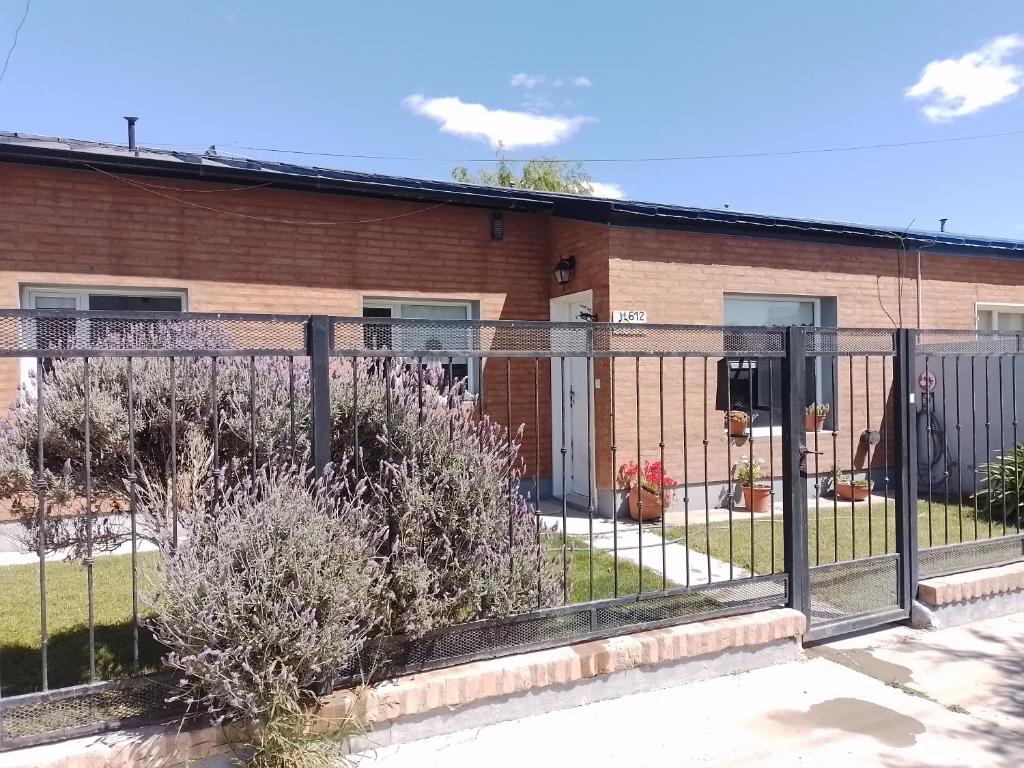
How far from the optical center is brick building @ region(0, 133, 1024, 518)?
6164mm

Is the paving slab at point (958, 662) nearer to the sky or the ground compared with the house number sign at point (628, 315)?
nearer to the ground

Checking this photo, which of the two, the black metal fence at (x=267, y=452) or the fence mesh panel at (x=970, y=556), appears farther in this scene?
the fence mesh panel at (x=970, y=556)

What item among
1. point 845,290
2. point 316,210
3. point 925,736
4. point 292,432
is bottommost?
point 925,736

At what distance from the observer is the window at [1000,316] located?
9.88m

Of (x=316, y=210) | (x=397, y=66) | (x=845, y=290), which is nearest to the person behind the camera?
(x=316, y=210)

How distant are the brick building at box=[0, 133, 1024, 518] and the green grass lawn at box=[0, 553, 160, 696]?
6.69ft

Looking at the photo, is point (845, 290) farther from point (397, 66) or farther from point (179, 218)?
point (397, 66)

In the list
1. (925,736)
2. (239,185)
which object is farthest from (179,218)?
(925,736)

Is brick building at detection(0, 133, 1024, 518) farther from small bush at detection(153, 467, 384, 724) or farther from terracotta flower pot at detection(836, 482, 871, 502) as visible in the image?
small bush at detection(153, 467, 384, 724)

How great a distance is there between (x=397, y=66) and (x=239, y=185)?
994cm

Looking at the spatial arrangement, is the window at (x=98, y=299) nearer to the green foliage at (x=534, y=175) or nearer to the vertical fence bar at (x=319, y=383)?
the vertical fence bar at (x=319, y=383)

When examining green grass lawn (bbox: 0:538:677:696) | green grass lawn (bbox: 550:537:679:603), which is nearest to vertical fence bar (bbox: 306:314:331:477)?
green grass lawn (bbox: 0:538:677:696)

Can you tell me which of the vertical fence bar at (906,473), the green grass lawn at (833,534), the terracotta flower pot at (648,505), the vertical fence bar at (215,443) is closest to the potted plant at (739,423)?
the green grass lawn at (833,534)

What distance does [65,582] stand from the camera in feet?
16.1
